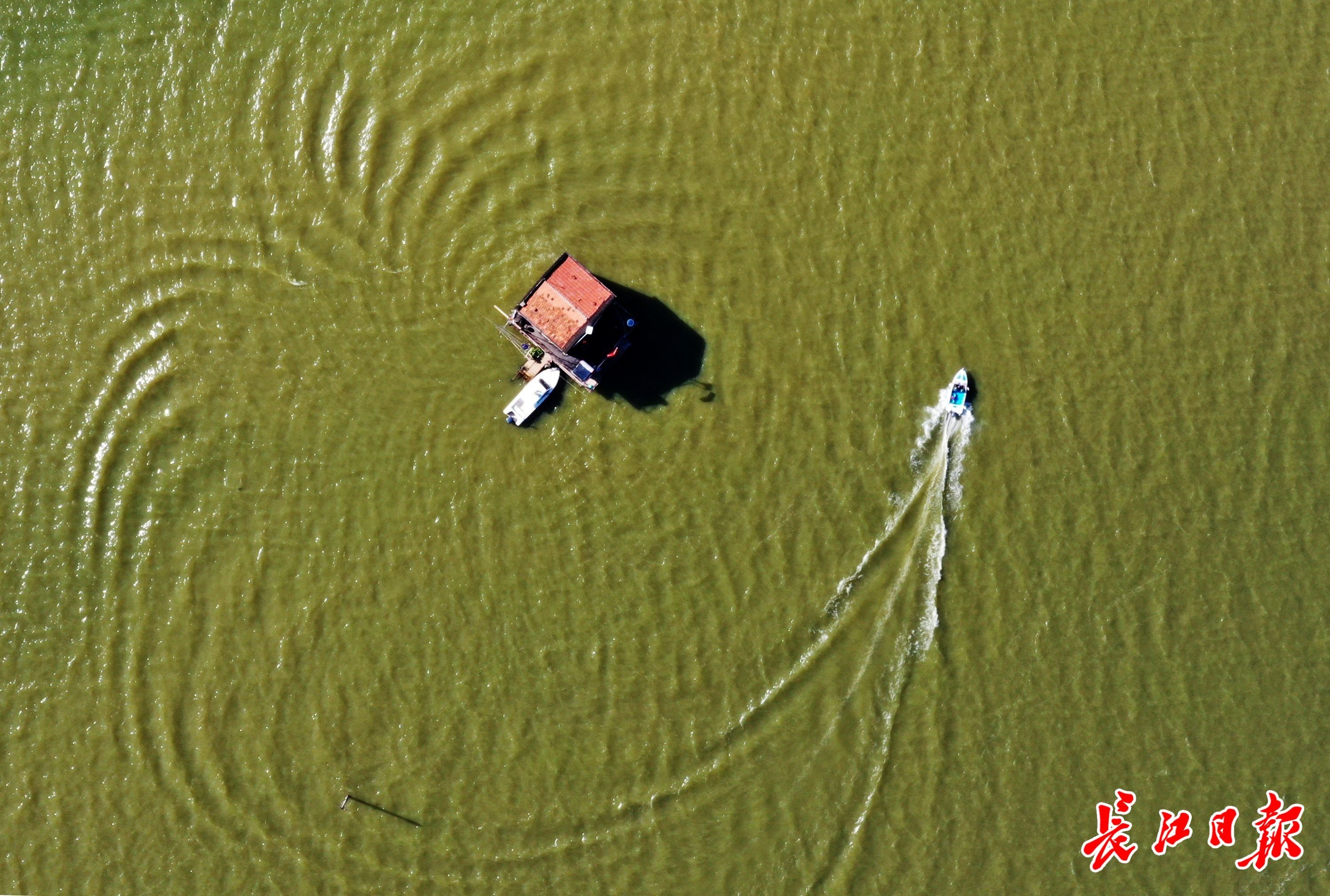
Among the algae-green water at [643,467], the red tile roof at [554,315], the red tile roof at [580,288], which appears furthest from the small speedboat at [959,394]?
the red tile roof at [554,315]

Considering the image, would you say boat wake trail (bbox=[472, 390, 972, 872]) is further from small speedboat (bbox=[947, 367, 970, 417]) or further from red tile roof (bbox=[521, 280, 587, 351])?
red tile roof (bbox=[521, 280, 587, 351])

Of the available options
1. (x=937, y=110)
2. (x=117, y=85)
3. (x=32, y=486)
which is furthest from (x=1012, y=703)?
(x=117, y=85)

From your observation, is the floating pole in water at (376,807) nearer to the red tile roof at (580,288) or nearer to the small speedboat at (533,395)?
the small speedboat at (533,395)

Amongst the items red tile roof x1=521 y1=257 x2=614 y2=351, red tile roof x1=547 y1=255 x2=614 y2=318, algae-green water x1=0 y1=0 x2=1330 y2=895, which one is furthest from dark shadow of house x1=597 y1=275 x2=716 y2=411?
red tile roof x1=521 y1=257 x2=614 y2=351

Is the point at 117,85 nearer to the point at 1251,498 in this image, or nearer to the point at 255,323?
the point at 255,323

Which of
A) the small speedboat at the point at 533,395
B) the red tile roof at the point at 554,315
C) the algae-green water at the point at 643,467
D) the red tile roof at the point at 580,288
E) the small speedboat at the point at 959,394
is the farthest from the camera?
the small speedboat at the point at 959,394

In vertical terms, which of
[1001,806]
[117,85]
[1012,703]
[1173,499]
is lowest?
[1001,806]
